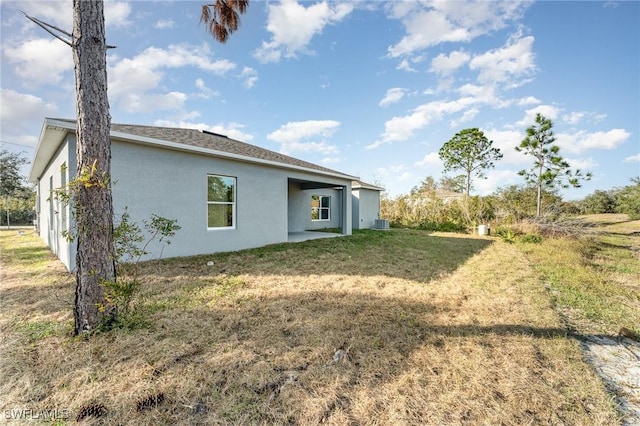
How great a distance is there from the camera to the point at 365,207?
1788cm

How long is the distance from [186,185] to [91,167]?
4502mm

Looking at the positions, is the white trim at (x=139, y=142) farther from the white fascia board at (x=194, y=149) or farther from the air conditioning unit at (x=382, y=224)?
the air conditioning unit at (x=382, y=224)

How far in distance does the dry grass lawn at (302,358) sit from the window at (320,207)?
10.4 m

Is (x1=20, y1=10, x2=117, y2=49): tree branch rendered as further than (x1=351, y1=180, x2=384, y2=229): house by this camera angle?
No

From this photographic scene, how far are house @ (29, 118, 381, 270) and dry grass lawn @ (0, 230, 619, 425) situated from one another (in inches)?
84.3

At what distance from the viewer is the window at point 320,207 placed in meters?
15.5

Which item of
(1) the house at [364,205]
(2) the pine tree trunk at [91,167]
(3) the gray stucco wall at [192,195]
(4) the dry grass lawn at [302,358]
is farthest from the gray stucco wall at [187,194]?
(1) the house at [364,205]

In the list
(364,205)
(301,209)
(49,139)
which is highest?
(49,139)

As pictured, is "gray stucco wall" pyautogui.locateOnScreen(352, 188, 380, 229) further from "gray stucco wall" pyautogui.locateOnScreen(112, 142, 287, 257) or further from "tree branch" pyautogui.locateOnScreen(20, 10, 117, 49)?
"tree branch" pyautogui.locateOnScreen(20, 10, 117, 49)

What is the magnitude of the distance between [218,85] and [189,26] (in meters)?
2.90

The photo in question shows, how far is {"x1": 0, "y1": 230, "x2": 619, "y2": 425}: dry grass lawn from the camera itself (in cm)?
198

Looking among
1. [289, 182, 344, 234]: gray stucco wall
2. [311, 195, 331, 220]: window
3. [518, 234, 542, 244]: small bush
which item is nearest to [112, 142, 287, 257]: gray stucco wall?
[289, 182, 344, 234]: gray stucco wall

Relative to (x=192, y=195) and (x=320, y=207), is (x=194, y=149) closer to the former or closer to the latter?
(x=192, y=195)

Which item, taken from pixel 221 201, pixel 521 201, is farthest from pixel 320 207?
pixel 521 201
